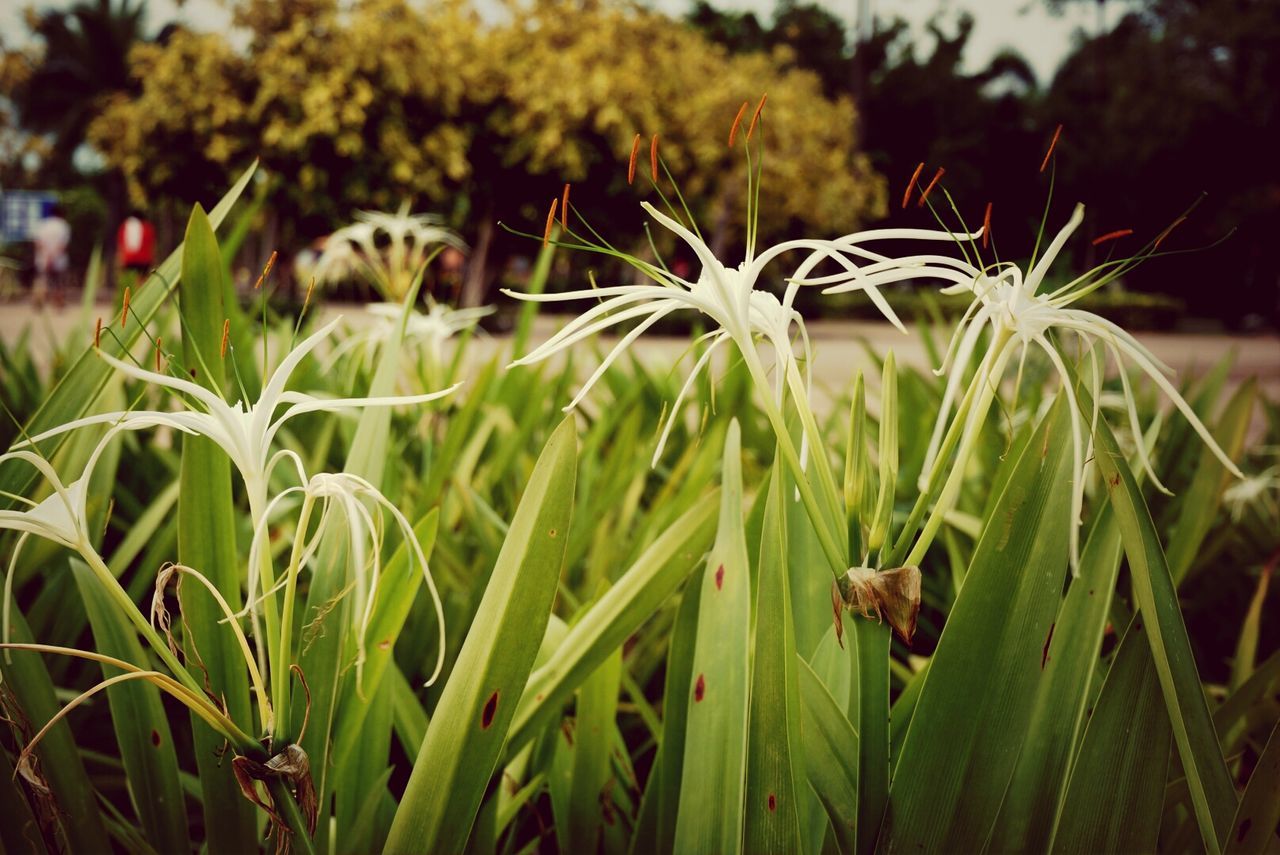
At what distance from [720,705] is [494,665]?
20 centimetres

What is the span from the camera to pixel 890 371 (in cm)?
63

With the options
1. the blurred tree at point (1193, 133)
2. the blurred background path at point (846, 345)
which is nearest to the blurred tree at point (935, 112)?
the blurred tree at point (1193, 133)

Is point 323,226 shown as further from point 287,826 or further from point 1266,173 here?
point 1266,173

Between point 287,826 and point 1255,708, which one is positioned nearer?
point 287,826

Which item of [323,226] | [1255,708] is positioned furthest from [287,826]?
[323,226]

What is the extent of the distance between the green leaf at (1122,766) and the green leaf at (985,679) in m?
0.07

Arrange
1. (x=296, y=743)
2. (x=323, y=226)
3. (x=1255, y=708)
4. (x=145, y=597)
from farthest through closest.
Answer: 1. (x=323, y=226)
2. (x=145, y=597)
3. (x=1255, y=708)
4. (x=296, y=743)

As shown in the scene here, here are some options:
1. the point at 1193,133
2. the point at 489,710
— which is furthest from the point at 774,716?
the point at 1193,133

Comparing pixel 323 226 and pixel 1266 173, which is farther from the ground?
pixel 1266 173

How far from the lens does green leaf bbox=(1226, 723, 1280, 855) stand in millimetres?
667

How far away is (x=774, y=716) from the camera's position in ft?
2.03

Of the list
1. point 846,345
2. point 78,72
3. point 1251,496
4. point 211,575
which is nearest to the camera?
point 211,575

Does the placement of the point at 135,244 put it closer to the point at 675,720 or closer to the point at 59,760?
the point at 59,760

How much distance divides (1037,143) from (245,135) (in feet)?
88.7
